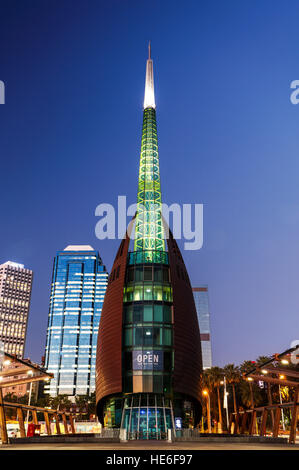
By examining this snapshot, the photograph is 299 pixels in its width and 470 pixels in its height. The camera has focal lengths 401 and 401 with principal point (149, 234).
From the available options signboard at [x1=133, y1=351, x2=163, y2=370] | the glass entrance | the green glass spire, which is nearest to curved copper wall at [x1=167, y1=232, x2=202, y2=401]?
signboard at [x1=133, y1=351, x2=163, y2=370]

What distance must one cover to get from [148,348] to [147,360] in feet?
4.59

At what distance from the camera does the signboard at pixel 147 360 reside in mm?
48125

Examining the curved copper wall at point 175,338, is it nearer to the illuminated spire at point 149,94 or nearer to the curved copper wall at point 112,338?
the curved copper wall at point 112,338

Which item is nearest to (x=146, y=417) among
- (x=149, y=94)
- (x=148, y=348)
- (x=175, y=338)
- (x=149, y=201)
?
(x=148, y=348)

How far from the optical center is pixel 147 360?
158 ft

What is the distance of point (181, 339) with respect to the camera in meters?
49.9

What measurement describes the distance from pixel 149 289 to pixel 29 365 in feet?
72.2

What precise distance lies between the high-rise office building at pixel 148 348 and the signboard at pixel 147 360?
11cm

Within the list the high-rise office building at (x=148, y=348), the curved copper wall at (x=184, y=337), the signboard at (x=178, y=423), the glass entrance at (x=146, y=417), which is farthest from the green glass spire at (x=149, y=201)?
the signboard at (x=178, y=423)

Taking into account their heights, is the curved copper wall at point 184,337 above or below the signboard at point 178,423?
above

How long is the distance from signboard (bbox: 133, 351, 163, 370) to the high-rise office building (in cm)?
11

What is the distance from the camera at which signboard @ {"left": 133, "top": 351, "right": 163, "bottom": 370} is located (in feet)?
158
